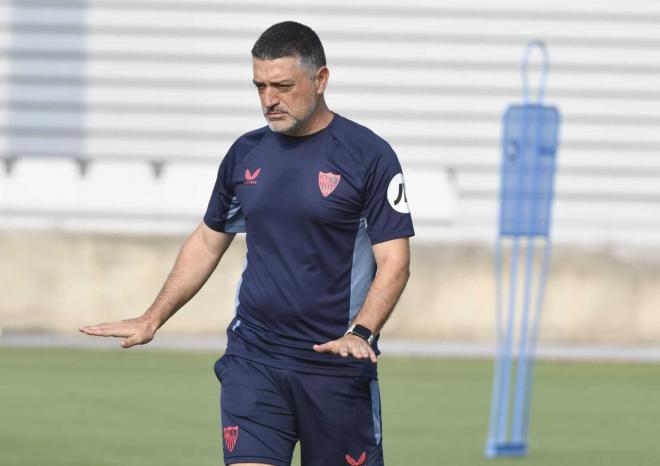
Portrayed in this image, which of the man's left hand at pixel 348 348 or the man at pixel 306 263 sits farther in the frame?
the man at pixel 306 263

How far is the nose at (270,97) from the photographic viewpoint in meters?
6.24

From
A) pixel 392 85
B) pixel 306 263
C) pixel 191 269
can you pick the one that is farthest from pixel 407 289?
pixel 306 263

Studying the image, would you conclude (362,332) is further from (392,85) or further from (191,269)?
(392,85)

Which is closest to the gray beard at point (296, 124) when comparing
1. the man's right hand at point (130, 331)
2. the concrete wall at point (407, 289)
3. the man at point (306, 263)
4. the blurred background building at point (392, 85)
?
the man at point (306, 263)

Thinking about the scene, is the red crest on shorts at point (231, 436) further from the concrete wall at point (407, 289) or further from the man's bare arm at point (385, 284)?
the concrete wall at point (407, 289)

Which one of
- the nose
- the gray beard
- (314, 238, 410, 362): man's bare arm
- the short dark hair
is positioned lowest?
(314, 238, 410, 362): man's bare arm

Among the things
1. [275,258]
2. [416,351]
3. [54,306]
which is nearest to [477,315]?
[416,351]

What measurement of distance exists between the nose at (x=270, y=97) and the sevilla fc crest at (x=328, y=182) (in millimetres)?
313

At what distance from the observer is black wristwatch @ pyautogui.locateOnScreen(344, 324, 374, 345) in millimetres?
5988

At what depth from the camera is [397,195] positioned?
20.6 feet

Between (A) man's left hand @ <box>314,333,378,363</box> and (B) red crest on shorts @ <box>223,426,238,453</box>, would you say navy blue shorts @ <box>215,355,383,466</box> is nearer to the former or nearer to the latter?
(B) red crest on shorts @ <box>223,426,238,453</box>

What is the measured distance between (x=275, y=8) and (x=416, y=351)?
4953 millimetres

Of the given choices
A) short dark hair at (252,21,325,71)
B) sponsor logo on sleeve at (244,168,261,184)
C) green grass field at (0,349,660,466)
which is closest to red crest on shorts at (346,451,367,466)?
sponsor logo on sleeve at (244,168,261,184)

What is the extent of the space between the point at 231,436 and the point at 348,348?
81 cm
